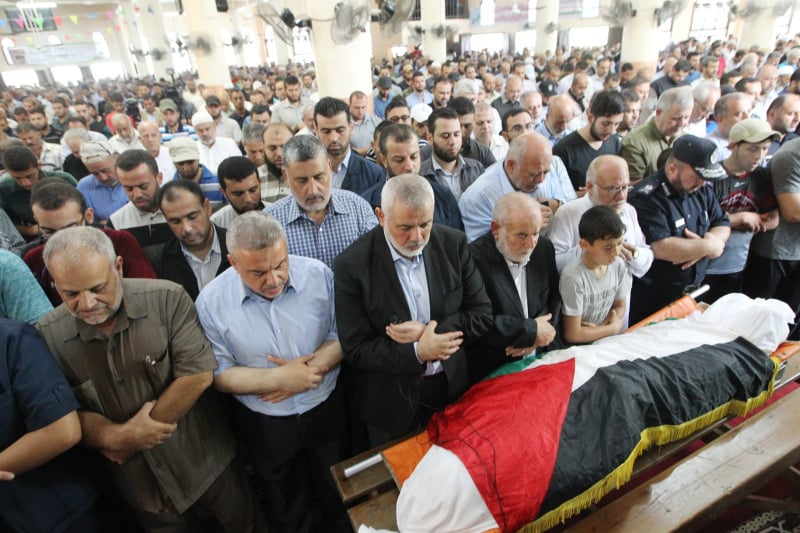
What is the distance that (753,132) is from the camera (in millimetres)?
3135

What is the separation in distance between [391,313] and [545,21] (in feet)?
65.1

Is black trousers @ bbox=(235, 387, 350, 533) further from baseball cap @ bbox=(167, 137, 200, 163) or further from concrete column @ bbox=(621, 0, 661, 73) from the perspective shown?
concrete column @ bbox=(621, 0, 661, 73)

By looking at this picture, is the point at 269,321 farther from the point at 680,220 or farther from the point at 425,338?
the point at 680,220

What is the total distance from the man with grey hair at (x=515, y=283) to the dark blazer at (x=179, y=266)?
1.43 metres

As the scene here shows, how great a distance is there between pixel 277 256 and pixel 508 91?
6071mm

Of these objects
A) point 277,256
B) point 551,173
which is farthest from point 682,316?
point 277,256

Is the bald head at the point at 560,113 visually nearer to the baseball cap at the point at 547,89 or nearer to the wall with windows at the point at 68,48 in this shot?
the baseball cap at the point at 547,89

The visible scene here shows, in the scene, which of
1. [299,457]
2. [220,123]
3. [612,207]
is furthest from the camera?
[220,123]

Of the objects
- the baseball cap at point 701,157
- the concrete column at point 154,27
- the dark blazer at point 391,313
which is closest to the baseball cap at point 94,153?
the dark blazer at point 391,313

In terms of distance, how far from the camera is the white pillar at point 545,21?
718 inches

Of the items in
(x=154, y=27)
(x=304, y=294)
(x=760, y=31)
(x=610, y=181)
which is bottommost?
(x=304, y=294)

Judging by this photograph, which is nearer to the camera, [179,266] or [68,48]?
[179,266]

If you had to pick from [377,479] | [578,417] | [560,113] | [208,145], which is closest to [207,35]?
[208,145]

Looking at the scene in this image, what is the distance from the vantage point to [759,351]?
2.38 meters
